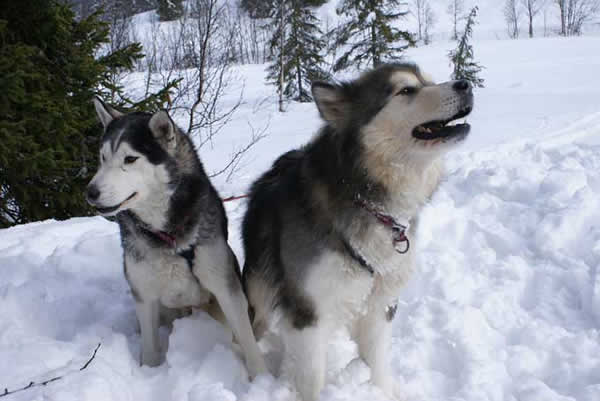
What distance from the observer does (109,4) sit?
7.93 metres

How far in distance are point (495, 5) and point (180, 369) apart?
7665 cm

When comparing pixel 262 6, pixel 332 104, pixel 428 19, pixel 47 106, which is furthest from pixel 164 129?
pixel 428 19

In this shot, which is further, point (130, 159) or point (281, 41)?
point (281, 41)

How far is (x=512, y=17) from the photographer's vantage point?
56.0 m

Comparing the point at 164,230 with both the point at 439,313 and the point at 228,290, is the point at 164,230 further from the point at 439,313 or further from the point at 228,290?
the point at 439,313

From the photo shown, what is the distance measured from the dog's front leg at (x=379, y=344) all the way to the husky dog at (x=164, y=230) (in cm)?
68

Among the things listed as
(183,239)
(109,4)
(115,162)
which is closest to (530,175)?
(183,239)

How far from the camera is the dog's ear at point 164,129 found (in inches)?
98.0

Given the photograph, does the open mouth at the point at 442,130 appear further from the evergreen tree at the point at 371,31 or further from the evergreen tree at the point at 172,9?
the evergreen tree at the point at 371,31

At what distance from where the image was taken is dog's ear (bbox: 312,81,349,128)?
2.27 meters

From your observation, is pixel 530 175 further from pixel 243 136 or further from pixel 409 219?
pixel 243 136

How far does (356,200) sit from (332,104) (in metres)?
0.54

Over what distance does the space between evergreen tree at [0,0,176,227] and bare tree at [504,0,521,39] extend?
59015 millimetres

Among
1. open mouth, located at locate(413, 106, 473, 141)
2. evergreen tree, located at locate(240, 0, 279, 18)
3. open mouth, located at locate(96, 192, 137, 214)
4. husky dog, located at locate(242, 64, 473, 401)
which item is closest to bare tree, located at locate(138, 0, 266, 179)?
open mouth, located at locate(96, 192, 137, 214)
